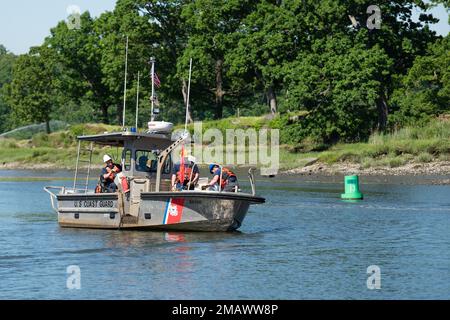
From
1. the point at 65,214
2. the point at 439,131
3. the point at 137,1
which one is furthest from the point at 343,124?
the point at 65,214

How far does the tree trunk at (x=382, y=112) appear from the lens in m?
78.4

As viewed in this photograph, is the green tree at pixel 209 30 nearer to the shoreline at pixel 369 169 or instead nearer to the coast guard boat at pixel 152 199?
the shoreline at pixel 369 169

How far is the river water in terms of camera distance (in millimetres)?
23219

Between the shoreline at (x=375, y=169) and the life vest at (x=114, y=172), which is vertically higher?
the shoreline at (x=375, y=169)

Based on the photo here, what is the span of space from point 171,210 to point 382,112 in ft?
164

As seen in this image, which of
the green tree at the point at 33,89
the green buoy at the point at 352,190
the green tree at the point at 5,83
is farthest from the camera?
the green tree at the point at 5,83

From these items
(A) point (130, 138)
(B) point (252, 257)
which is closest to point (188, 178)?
(A) point (130, 138)

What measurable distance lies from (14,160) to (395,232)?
6750cm

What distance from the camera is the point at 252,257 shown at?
2802 centimetres

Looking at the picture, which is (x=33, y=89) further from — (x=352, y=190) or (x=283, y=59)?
(x=352, y=190)

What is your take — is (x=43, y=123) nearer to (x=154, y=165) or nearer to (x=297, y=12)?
(x=297, y=12)

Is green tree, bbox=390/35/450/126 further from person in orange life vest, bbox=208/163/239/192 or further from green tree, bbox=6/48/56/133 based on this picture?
green tree, bbox=6/48/56/133

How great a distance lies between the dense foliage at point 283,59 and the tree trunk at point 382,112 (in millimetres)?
94

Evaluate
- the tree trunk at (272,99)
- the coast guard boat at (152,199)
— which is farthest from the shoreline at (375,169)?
the coast guard boat at (152,199)
